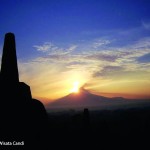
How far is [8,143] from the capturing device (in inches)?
414

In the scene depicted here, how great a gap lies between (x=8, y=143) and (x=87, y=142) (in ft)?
31.8

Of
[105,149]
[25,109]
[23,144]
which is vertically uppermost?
[25,109]

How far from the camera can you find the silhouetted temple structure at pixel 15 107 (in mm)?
10672

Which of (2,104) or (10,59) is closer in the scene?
(2,104)

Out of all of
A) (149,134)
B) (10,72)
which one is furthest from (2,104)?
(149,134)

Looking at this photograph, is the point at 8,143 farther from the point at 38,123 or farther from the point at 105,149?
the point at 105,149

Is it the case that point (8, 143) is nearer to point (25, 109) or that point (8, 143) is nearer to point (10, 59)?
point (25, 109)

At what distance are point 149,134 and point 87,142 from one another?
16.4 m

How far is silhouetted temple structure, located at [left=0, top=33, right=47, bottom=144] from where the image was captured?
10.7 meters

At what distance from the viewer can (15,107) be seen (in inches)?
432

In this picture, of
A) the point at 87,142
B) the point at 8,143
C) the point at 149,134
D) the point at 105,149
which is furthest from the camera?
the point at 149,134

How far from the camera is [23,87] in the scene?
38.9ft

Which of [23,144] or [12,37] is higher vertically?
[12,37]

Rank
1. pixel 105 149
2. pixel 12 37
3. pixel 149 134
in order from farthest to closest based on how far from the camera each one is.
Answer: pixel 149 134 → pixel 105 149 → pixel 12 37
